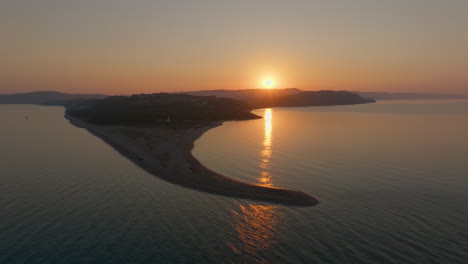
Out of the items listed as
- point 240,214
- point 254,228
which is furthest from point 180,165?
point 254,228

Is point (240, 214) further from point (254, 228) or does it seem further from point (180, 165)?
point (180, 165)

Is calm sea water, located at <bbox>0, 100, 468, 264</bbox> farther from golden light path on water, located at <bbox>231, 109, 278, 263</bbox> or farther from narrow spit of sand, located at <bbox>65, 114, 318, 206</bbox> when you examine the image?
narrow spit of sand, located at <bbox>65, 114, 318, 206</bbox>

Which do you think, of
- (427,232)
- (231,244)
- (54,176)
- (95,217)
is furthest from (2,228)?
(427,232)

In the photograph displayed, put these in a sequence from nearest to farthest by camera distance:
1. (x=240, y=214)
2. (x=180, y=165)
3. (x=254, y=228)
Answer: (x=254, y=228) → (x=240, y=214) → (x=180, y=165)

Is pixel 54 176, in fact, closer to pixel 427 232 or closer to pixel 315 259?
pixel 315 259

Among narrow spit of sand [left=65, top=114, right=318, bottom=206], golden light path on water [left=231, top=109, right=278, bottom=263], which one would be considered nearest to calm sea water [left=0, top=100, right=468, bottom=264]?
golden light path on water [left=231, top=109, right=278, bottom=263]

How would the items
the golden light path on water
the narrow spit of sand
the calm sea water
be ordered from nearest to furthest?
the calm sea water
the golden light path on water
the narrow spit of sand

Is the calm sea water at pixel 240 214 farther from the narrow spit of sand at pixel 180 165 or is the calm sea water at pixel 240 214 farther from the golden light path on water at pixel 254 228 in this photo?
the narrow spit of sand at pixel 180 165

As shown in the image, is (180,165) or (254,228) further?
(180,165)
